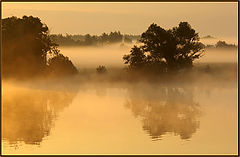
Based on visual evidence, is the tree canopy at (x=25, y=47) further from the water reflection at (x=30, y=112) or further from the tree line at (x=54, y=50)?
the water reflection at (x=30, y=112)

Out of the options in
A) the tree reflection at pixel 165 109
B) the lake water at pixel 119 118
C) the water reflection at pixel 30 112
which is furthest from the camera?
the tree reflection at pixel 165 109

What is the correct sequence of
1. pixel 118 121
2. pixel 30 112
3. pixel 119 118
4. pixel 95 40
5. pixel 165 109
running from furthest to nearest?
pixel 95 40 → pixel 165 109 → pixel 30 112 → pixel 119 118 → pixel 118 121

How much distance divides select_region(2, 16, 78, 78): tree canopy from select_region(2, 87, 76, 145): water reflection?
5.93 meters

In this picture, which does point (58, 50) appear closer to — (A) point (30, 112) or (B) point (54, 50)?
(B) point (54, 50)

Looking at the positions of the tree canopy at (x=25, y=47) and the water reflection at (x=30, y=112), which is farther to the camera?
the tree canopy at (x=25, y=47)

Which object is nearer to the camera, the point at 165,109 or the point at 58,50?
the point at 165,109

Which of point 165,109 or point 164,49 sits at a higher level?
point 164,49

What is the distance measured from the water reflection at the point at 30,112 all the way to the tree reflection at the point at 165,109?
17.5 feet

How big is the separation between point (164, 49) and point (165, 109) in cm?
2413

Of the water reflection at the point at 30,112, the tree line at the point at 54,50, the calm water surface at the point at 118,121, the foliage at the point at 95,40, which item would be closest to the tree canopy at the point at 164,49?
the tree line at the point at 54,50

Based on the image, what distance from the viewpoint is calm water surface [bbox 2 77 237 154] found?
118 feet

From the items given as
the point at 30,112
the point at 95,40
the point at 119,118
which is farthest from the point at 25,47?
the point at 95,40

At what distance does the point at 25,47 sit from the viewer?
72750mm

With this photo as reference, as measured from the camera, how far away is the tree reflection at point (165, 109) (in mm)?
41125
